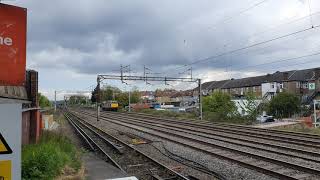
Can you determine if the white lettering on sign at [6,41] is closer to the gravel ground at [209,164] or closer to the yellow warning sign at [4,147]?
the yellow warning sign at [4,147]

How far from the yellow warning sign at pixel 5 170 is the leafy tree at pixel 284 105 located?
64.2m

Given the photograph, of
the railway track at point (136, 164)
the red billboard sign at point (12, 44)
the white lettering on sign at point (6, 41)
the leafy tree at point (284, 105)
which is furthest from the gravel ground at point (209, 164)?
the leafy tree at point (284, 105)

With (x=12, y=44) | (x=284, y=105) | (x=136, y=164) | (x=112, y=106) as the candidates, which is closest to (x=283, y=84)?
(x=284, y=105)

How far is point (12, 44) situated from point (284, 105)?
212 ft

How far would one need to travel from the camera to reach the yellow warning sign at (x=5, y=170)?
6.14ft

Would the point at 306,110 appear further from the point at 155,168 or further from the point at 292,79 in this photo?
the point at 155,168

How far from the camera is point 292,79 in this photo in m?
98.0

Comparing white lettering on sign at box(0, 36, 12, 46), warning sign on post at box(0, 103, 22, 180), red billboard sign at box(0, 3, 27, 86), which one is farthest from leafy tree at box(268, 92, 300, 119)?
warning sign on post at box(0, 103, 22, 180)

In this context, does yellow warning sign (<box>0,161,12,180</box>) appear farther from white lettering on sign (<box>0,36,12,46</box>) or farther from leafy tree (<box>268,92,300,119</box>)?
leafy tree (<box>268,92,300,119</box>)

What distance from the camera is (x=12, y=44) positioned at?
2.72 m

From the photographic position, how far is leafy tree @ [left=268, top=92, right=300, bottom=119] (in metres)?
63.2

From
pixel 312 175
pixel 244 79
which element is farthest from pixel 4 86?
pixel 244 79

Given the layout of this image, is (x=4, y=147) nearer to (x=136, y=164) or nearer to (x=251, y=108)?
(x=136, y=164)

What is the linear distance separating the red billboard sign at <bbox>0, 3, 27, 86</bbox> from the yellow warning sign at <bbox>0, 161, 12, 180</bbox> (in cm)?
100
